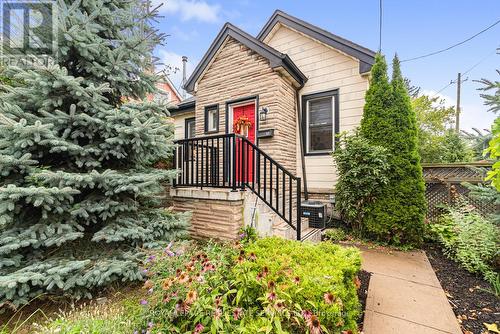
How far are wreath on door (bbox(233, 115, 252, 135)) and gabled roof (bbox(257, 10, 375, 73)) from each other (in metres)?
2.93

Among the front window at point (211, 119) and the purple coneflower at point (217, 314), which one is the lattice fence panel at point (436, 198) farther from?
the front window at point (211, 119)

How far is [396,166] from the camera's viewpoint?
459cm

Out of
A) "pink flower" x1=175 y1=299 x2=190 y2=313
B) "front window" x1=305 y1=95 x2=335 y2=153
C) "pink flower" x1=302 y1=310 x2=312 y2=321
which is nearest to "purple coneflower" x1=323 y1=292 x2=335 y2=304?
"pink flower" x1=302 y1=310 x2=312 y2=321

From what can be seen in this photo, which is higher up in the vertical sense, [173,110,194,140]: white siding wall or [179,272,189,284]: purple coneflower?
[173,110,194,140]: white siding wall

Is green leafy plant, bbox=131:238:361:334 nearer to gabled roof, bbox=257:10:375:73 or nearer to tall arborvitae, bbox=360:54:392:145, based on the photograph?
tall arborvitae, bbox=360:54:392:145

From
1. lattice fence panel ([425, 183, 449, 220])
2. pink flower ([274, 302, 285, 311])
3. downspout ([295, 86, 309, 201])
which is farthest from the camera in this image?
downspout ([295, 86, 309, 201])

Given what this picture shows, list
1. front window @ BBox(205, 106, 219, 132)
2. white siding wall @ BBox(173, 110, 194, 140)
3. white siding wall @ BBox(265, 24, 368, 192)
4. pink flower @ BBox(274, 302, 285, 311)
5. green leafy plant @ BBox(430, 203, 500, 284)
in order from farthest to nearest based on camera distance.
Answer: white siding wall @ BBox(173, 110, 194, 140)
front window @ BBox(205, 106, 219, 132)
white siding wall @ BBox(265, 24, 368, 192)
green leafy plant @ BBox(430, 203, 500, 284)
pink flower @ BBox(274, 302, 285, 311)

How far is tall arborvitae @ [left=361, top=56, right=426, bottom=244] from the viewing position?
Answer: 4.39 m

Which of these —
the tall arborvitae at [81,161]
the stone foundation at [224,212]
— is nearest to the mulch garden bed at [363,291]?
the stone foundation at [224,212]

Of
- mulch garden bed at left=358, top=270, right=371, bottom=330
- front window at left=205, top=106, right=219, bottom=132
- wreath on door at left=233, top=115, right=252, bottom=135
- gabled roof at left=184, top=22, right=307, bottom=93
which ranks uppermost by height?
gabled roof at left=184, top=22, right=307, bottom=93

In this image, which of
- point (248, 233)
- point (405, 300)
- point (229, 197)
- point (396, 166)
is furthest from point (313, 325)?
point (396, 166)

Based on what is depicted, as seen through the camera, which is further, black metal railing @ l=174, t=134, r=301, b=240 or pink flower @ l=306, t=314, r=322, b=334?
black metal railing @ l=174, t=134, r=301, b=240

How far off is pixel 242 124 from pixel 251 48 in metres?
1.98

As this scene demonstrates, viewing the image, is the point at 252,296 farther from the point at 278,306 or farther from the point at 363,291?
the point at 363,291
